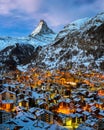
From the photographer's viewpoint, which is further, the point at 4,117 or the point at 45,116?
the point at 45,116

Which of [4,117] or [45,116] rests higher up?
[4,117]

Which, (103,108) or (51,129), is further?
(103,108)

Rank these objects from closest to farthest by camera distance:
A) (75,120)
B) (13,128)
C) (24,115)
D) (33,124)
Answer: (13,128) → (33,124) → (24,115) → (75,120)

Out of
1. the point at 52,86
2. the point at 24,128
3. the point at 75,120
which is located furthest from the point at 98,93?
the point at 24,128

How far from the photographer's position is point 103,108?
75.8 m

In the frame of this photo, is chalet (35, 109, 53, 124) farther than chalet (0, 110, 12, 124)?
Yes

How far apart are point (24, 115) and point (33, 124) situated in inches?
176

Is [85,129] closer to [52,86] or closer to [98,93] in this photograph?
[98,93]

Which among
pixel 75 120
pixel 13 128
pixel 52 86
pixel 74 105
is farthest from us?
pixel 52 86

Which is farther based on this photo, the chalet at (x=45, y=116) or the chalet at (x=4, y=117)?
the chalet at (x=45, y=116)

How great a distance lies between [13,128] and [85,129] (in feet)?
40.6

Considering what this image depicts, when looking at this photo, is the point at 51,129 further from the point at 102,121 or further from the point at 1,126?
the point at 102,121

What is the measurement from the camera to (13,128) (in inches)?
1869

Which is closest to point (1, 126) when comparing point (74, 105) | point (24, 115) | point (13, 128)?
point (13, 128)
